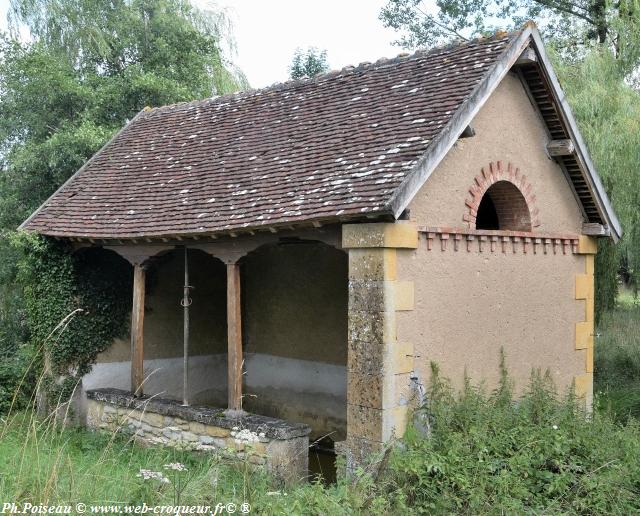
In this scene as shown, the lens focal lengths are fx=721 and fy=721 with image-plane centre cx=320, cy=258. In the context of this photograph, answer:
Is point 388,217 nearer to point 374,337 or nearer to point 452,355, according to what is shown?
point 374,337

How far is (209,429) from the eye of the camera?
28.0ft

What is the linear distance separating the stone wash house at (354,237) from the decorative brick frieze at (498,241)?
0.9 inches

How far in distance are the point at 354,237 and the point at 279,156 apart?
2.35 metres

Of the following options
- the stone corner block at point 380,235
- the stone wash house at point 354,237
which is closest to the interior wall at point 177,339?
the stone wash house at point 354,237

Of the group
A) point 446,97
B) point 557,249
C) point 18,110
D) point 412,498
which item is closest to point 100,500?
point 412,498

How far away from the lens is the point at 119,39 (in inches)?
701

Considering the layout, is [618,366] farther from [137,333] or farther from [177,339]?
[137,333]

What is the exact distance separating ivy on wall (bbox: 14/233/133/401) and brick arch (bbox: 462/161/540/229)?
5.83m

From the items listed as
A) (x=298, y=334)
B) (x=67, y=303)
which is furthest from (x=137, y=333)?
(x=298, y=334)

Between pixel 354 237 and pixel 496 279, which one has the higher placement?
pixel 354 237

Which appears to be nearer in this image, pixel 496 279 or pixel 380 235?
pixel 380 235

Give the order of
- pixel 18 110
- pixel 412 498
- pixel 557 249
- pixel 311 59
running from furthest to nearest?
1. pixel 311 59
2. pixel 18 110
3. pixel 557 249
4. pixel 412 498

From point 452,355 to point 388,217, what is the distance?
6.11 ft

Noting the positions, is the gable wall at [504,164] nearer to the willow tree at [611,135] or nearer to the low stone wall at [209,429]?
the willow tree at [611,135]
